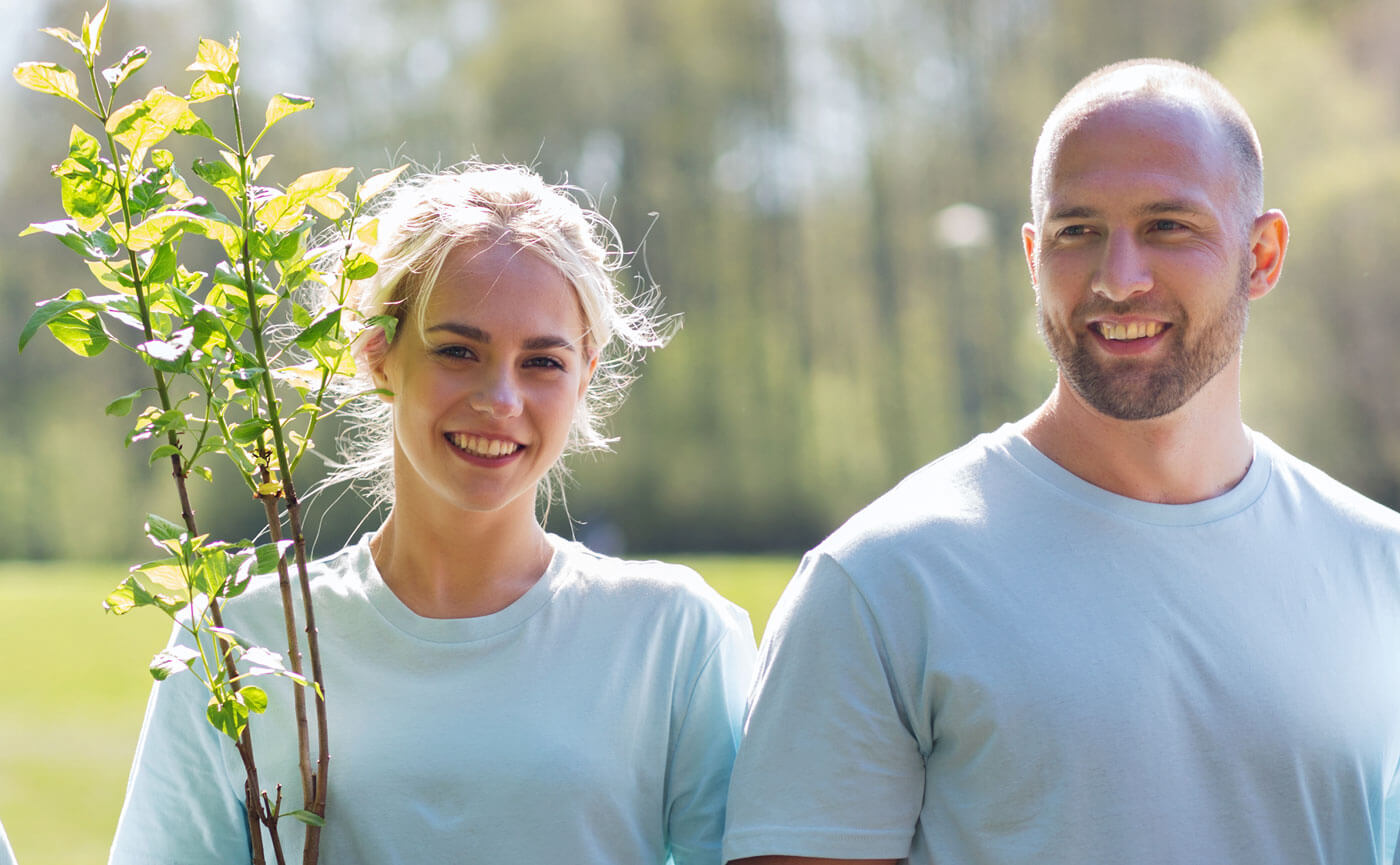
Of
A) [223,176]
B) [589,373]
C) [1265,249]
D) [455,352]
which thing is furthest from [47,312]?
[1265,249]

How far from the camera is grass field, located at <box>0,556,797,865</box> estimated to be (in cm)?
718

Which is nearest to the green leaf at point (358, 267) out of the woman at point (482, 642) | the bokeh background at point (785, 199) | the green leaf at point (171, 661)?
the woman at point (482, 642)

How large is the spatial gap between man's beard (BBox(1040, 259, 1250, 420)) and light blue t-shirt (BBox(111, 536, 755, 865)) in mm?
506

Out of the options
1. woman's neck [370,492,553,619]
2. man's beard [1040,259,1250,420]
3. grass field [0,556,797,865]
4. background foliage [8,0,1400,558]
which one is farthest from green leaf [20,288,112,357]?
background foliage [8,0,1400,558]

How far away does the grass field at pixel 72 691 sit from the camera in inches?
283

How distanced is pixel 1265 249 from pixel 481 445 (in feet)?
2.96

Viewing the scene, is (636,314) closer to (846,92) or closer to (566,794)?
(566,794)

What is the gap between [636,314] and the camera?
76.9 inches

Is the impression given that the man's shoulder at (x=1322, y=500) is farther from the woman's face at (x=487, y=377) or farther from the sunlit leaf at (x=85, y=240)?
the sunlit leaf at (x=85, y=240)

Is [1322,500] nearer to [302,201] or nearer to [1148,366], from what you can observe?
[1148,366]

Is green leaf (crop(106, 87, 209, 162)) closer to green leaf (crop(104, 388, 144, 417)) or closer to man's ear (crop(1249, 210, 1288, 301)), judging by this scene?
green leaf (crop(104, 388, 144, 417))

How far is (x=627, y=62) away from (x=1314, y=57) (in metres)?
7.14

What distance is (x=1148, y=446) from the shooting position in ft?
5.26

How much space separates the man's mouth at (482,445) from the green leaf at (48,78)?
0.53 meters
